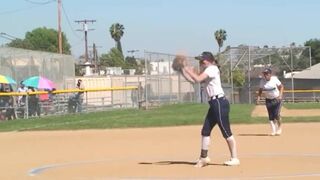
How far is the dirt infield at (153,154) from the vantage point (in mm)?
9781

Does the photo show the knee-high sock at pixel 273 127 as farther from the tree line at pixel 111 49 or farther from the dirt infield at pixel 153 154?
the tree line at pixel 111 49

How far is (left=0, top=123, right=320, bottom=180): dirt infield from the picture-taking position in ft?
32.1

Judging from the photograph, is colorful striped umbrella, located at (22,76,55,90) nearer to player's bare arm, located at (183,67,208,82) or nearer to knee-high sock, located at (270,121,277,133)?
knee-high sock, located at (270,121,277,133)

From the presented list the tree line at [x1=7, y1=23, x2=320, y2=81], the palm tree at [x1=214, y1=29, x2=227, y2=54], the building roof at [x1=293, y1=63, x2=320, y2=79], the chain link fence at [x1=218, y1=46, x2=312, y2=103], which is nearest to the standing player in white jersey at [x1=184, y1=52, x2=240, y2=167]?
the chain link fence at [x1=218, y1=46, x2=312, y2=103]

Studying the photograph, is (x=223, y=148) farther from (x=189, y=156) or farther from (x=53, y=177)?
(x=53, y=177)

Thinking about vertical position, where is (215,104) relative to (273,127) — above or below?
above

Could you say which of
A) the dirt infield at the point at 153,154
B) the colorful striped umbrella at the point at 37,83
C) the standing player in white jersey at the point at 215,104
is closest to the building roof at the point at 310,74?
the colorful striped umbrella at the point at 37,83

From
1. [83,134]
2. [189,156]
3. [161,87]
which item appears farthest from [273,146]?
[161,87]

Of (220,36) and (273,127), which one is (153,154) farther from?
(220,36)

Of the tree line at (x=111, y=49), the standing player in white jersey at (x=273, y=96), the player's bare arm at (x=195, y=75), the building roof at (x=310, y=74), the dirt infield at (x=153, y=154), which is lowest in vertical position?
the dirt infield at (x=153, y=154)

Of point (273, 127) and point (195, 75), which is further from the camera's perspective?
point (273, 127)

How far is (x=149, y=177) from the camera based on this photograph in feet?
30.9

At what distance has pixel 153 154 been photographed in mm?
12633

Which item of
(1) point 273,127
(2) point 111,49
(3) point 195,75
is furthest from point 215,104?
(2) point 111,49
